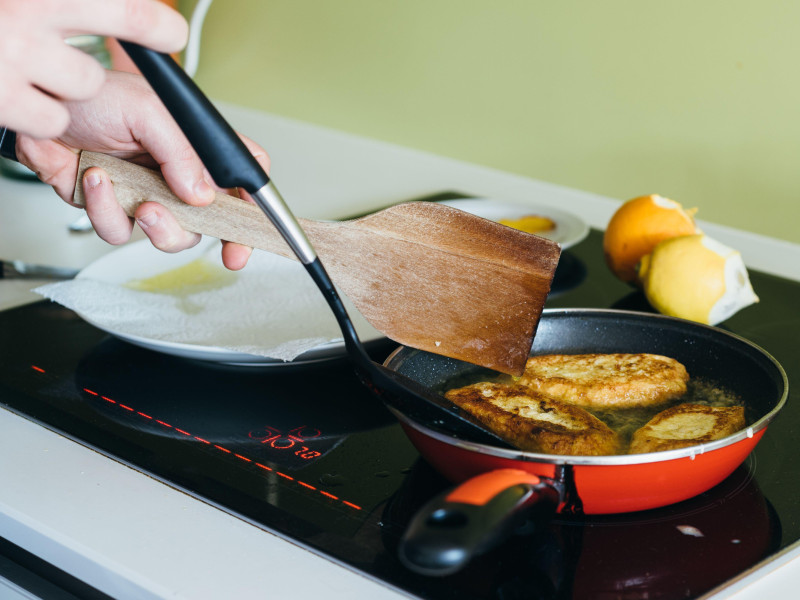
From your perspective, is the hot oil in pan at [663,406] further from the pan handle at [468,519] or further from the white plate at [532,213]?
the white plate at [532,213]

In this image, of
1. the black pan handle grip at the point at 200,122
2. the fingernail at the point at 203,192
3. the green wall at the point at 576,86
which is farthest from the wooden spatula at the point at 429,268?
the green wall at the point at 576,86

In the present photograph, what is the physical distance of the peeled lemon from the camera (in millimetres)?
948

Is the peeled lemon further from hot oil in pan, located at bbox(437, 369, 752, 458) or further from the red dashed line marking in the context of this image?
the red dashed line marking

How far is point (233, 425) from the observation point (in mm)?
788

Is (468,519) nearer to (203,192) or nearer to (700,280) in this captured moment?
(203,192)

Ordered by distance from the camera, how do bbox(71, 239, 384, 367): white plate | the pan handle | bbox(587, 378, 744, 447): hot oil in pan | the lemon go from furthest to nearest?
1. the lemon
2. bbox(71, 239, 384, 367): white plate
3. bbox(587, 378, 744, 447): hot oil in pan
4. the pan handle

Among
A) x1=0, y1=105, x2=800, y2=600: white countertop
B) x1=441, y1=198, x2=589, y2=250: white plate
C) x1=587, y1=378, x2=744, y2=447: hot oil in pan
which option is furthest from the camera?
x1=441, y1=198, x2=589, y2=250: white plate

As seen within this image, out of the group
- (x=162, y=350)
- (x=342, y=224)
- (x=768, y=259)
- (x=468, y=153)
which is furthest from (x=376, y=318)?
(x=468, y=153)

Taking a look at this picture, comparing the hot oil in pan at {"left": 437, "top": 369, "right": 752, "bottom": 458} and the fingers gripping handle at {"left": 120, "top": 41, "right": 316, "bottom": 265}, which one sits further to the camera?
the hot oil in pan at {"left": 437, "top": 369, "right": 752, "bottom": 458}

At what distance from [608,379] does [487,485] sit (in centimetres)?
30

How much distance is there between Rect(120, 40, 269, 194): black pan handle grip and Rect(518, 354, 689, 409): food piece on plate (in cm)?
32

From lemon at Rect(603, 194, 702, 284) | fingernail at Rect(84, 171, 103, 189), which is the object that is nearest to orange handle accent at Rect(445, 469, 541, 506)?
fingernail at Rect(84, 171, 103, 189)

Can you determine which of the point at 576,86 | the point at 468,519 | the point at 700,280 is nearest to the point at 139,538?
the point at 468,519

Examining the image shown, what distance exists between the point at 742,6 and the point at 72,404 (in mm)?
968
